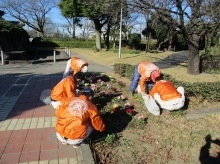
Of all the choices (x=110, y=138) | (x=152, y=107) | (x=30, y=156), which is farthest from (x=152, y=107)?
(x=30, y=156)

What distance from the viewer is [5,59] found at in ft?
53.8

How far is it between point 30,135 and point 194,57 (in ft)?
31.4

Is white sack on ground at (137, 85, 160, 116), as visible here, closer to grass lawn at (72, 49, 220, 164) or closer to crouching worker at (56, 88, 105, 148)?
grass lawn at (72, 49, 220, 164)

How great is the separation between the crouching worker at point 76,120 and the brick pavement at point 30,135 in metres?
0.25

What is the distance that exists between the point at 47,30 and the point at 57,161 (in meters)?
63.3

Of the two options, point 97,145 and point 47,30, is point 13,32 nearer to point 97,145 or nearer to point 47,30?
point 97,145

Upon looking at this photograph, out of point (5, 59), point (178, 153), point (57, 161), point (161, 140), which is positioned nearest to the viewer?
point (57, 161)

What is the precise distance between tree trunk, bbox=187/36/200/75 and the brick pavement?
25.1 feet

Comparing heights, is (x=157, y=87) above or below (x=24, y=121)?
above

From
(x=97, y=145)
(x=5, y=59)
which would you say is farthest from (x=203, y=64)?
(x=5, y=59)

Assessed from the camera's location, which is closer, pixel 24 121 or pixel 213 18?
pixel 24 121

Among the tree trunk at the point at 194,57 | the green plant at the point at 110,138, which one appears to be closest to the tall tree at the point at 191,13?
the tree trunk at the point at 194,57

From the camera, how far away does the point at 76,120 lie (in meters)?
3.90

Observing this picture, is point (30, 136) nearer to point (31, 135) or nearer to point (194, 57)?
point (31, 135)
